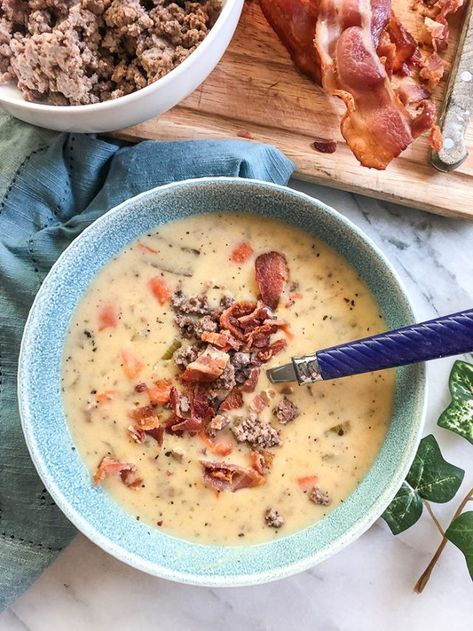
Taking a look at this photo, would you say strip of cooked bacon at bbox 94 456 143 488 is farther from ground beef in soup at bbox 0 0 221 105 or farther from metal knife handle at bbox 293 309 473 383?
ground beef in soup at bbox 0 0 221 105

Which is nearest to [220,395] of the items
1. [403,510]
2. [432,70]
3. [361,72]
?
[403,510]

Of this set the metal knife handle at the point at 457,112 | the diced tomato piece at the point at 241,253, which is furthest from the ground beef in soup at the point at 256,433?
the metal knife handle at the point at 457,112

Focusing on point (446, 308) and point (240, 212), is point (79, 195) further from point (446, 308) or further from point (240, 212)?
point (446, 308)

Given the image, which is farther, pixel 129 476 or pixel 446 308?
pixel 446 308

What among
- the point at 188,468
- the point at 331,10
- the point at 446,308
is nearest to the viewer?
the point at 188,468

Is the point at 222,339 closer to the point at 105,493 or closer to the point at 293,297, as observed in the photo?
the point at 293,297

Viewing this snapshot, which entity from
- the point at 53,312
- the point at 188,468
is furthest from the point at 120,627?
the point at 53,312

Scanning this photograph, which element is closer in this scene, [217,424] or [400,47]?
[217,424]
